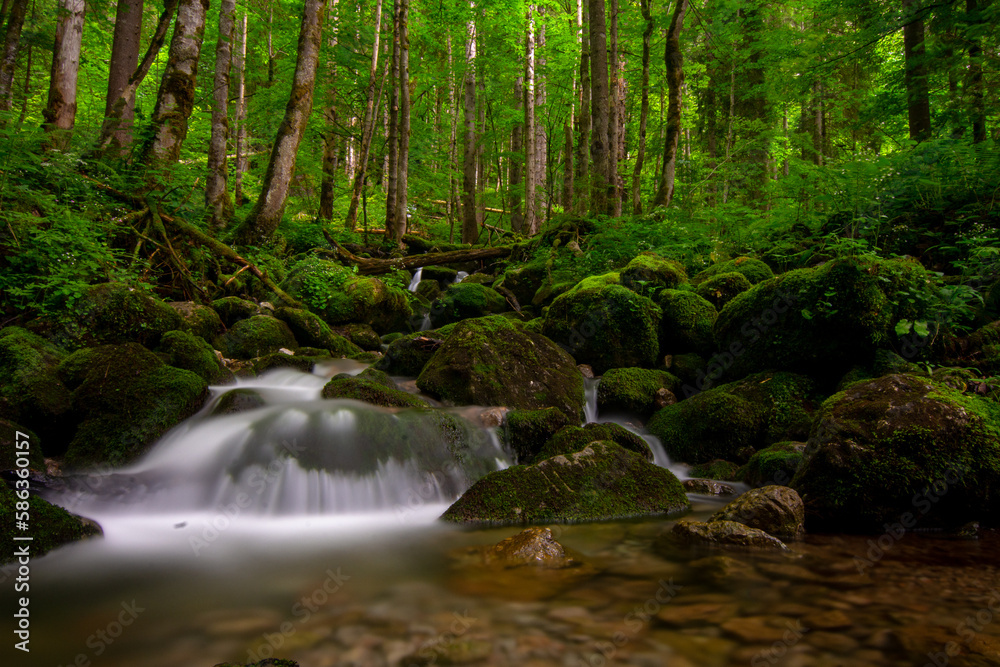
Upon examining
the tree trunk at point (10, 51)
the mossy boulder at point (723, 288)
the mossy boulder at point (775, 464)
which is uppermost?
the tree trunk at point (10, 51)

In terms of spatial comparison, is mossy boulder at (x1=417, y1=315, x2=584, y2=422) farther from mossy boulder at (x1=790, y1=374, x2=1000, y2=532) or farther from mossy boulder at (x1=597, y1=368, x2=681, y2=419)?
mossy boulder at (x1=790, y1=374, x2=1000, y2=532)

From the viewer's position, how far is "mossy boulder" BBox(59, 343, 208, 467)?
4.93m

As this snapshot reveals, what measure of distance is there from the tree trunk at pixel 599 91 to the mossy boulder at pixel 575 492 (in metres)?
8.85

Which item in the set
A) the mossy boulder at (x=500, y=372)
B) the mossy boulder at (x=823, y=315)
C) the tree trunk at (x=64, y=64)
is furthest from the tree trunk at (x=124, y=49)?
the mossy boulder at (x=823, y=315)

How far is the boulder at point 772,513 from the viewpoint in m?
3.98

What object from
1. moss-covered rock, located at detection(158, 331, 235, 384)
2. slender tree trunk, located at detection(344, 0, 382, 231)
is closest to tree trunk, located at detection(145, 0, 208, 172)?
moss-covered rock, located at detection(158, 331, 235, 384)

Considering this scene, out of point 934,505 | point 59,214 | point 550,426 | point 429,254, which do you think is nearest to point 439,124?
point 429,254

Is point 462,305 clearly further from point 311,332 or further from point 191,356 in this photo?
point 191,356

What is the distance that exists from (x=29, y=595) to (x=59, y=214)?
17.1ft

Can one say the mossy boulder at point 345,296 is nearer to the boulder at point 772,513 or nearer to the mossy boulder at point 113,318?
the mossy boulder at point 113,318

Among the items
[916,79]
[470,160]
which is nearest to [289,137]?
[470,160]

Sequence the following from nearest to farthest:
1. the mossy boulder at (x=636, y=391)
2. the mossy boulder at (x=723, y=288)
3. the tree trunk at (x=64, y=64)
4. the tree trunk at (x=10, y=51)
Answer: the mossy boulder at (x=636, y=391) → the mossy boulder at (x=723, y=288) → the tree trunk at (x=64, y=64) → the tree trunk at (x=10, y=51)

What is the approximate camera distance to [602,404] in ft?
24.0

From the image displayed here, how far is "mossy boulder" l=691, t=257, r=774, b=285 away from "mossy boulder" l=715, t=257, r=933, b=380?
1637 mm
